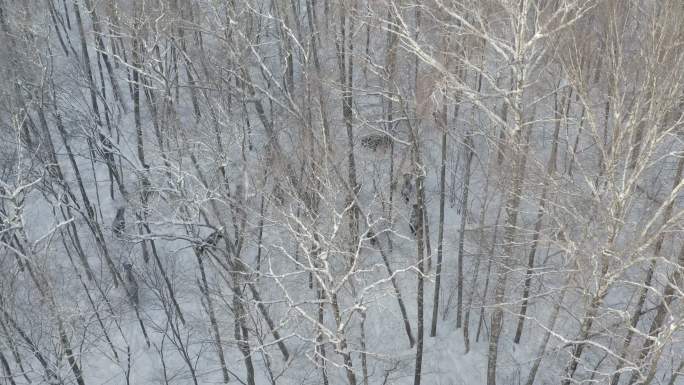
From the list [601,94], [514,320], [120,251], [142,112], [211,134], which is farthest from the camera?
[142,112]

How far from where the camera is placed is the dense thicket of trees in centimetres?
1436

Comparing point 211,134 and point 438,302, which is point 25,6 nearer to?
point 211,134

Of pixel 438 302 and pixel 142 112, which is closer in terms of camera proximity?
pixel 438 302

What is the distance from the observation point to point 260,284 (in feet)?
58.2

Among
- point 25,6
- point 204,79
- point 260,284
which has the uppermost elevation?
point 25,6

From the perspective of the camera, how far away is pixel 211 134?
15.7 m

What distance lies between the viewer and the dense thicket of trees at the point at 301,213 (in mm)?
14359

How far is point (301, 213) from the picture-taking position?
14.5m

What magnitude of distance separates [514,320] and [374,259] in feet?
14.6

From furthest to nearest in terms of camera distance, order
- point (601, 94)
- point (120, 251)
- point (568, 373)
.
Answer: point (120, 251) → point (601, 94) → point (568, 373)

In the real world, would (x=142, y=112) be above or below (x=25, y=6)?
below

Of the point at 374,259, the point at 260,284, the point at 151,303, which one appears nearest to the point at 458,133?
the point at 374,259

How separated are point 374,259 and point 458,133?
467cm

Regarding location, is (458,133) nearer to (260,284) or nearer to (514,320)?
(514,320)
